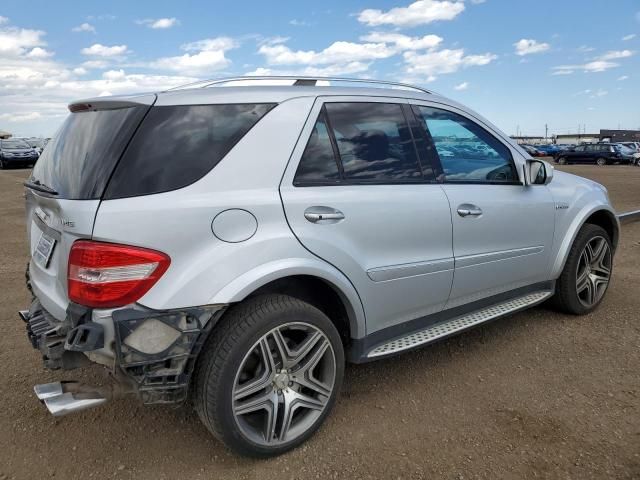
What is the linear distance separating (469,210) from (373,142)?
31.2 inches

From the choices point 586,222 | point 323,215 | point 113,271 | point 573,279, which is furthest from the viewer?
point 586,222

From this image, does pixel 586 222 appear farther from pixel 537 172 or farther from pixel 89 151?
pixel 89 151

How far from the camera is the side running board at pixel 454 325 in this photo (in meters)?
3.00

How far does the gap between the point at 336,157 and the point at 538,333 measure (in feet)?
7.91

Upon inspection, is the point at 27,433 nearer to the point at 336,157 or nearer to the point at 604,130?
the point at 336,157

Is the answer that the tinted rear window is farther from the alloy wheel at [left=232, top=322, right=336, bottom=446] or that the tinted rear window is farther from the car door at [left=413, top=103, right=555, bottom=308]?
the car door at [left=413, top=103, right=555, bottom=308]

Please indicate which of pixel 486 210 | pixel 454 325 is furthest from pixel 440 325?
pixel 486 210

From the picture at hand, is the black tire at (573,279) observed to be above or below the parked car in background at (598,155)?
above

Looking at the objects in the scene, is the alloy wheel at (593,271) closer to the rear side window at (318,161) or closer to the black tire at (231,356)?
the rear side window at (318,161)

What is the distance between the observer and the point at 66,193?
7.72ft

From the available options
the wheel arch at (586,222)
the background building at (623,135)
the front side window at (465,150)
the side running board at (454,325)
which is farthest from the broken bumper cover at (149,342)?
the background building at (623,135)

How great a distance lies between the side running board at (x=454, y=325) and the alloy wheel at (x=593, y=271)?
0.52m

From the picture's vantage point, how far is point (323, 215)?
2580mm

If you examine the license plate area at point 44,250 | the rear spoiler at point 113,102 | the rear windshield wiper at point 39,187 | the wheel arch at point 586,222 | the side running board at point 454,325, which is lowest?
the side running board at point 454,325
